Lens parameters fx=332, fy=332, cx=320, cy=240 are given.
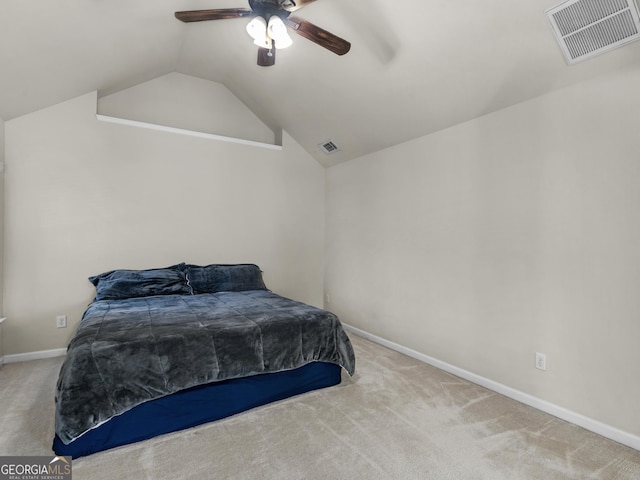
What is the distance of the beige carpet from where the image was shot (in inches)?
67.2

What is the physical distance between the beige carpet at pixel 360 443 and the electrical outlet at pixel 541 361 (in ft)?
1.02

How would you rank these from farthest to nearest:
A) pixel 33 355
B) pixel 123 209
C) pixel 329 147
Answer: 1. pixel 329 147
2. pixel 123 209
3. pixel 33 355

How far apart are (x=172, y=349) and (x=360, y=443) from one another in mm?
1261

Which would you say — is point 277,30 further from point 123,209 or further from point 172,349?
point 123,209

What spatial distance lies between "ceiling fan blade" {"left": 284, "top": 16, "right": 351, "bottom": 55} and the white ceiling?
548 millimetres

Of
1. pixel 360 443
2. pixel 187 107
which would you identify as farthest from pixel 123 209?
pixel 360 443

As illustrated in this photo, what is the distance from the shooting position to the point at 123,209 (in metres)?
3.65

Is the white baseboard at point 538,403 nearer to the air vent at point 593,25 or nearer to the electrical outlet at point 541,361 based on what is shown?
the electrical outlet at point 541,361

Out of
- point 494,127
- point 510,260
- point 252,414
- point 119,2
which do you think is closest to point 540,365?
point 510,260

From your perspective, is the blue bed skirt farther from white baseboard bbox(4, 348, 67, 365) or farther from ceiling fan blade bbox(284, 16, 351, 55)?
ceiling fan blade bbox(284, 16, 351, 55)

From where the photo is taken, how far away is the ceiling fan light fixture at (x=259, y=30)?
1.94 meters

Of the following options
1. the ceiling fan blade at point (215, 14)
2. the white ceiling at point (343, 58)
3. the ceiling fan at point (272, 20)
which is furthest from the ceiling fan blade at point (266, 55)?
the white ceiling at point (343, 58)

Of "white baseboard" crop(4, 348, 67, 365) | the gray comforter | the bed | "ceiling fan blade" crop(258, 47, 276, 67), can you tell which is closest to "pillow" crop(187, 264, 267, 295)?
the bed

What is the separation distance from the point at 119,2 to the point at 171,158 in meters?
1.75
